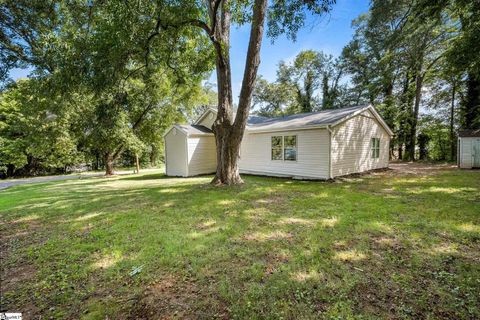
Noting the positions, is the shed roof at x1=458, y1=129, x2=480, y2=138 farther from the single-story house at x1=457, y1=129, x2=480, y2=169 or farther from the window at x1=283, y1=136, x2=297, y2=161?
the window at x1=283, y1=136, x2=297, y2=161

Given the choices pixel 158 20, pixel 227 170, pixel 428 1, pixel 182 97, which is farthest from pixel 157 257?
pixel 182 97

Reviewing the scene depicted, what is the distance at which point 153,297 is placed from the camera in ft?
7.80

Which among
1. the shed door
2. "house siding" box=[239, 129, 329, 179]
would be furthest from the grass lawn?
the shed door

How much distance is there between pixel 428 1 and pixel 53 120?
2133 cm

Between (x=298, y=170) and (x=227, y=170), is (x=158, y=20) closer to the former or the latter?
(x=227, y=170)

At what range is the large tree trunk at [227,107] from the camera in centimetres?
789

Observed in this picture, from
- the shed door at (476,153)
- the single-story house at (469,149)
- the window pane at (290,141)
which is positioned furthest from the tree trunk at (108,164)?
the shed door at (476,153)

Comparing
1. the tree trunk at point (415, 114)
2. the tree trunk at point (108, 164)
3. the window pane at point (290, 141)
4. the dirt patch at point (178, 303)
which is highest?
the tree trunk at point (415, 114)

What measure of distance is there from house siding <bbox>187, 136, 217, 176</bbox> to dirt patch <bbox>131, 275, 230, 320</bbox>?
10.3 meters

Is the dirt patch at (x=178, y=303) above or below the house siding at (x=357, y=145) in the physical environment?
below

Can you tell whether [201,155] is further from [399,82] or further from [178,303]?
[399,82]

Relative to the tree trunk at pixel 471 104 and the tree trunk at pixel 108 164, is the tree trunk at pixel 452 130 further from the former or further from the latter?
the tree trunk at pixel 108 164

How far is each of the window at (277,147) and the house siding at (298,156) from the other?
21 centimetres

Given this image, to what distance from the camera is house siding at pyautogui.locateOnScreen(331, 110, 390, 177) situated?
10086 mm
